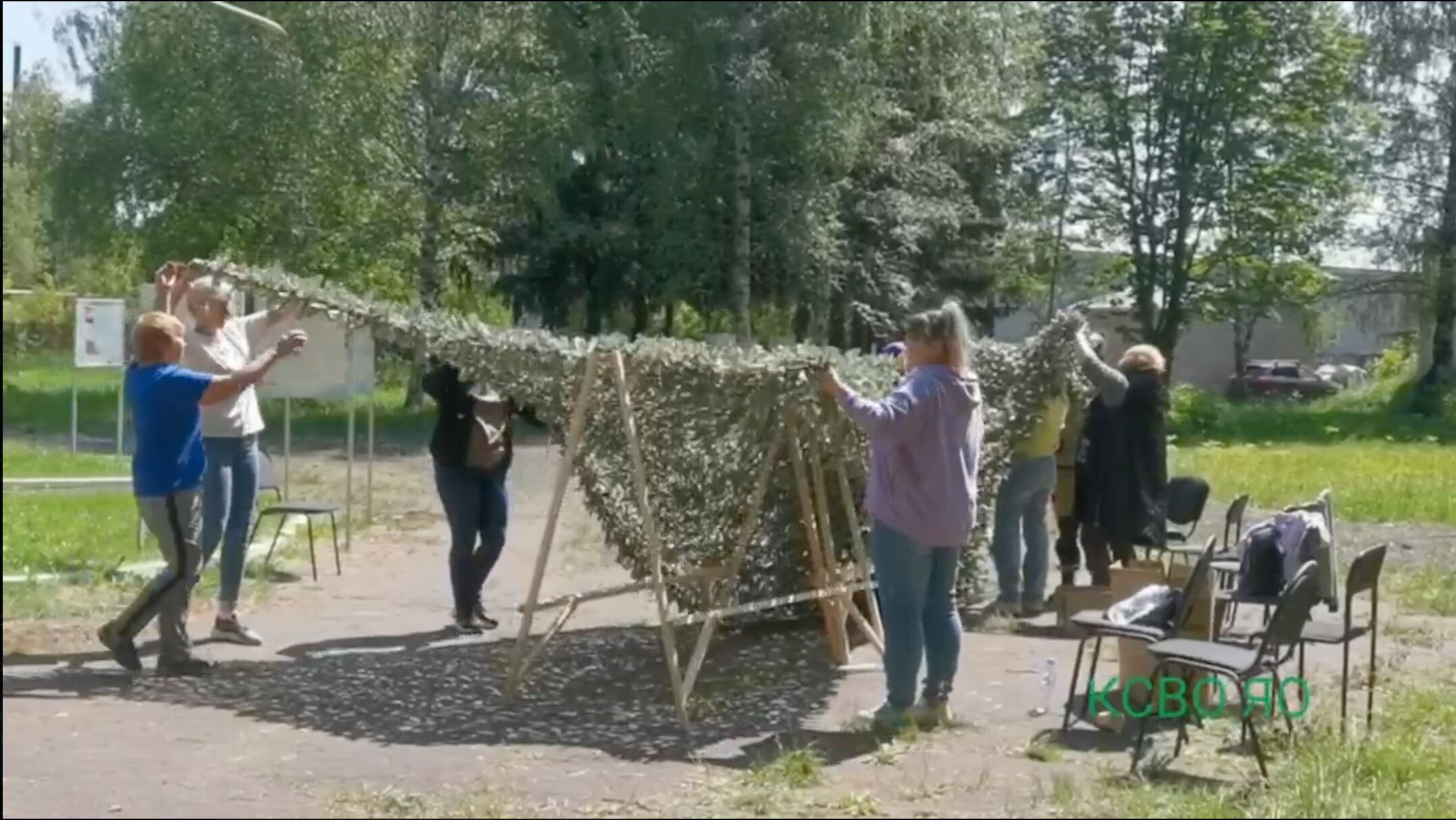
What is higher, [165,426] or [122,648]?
[165,426]

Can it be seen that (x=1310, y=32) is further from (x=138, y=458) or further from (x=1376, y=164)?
(x=138, y=458)

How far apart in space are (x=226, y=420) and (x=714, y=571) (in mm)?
2307

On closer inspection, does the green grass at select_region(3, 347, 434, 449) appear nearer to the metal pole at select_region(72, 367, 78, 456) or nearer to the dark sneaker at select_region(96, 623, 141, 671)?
the metal pole at select_region(72, 367, 78, 456)

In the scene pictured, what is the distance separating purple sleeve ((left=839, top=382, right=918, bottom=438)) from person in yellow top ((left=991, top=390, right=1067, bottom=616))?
326cm

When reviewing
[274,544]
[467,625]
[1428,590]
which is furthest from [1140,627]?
[274,544]

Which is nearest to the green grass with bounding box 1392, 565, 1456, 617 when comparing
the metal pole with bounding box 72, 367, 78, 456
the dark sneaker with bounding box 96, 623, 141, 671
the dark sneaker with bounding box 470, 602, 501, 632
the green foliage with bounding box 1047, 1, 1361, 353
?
the dark sneaker with bounding box 470, 602, 501, 632

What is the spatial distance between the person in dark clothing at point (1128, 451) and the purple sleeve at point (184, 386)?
4.54 meters

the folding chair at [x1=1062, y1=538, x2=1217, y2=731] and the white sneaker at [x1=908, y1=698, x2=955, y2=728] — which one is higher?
the folding chair at [x1=1062, y1=538, x2=1217, y2=731]

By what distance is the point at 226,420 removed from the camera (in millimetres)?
8164

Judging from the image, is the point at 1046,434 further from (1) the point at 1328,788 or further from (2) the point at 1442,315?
(2) the point at 1442,315

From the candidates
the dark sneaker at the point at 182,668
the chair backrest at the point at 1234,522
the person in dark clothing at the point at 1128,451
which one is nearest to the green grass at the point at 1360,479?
the chair backrest at the point at 1234,522

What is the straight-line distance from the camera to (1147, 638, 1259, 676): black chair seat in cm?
583

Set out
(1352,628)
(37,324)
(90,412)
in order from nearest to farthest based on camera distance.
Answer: (1352,628)
(37,324)
(90,412)

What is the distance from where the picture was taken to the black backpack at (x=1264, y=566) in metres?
7.00
